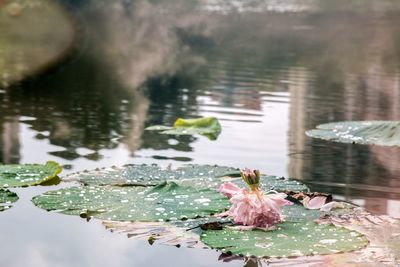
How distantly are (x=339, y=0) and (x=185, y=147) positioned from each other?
28.2m

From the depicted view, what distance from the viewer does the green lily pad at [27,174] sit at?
10.4ft

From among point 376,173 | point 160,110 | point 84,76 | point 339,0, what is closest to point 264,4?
point 339,0

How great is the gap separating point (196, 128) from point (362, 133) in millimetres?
1006

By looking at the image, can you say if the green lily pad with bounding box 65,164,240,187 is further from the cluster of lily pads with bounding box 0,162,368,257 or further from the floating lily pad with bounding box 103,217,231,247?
the floating lily pad with bounding box 103,217,231,247

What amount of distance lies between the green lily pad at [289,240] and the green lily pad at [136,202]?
221 mm

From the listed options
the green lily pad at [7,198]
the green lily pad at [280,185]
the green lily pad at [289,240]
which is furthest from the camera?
the green lily pad at [280,185]

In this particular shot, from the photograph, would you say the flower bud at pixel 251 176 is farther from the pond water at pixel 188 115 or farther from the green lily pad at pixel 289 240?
the pond water at pixel 188 115

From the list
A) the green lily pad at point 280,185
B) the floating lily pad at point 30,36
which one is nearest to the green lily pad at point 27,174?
the green lily pad at point 280,185

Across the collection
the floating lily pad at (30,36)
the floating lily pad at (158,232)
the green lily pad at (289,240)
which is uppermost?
the green lily pad at (289,240)

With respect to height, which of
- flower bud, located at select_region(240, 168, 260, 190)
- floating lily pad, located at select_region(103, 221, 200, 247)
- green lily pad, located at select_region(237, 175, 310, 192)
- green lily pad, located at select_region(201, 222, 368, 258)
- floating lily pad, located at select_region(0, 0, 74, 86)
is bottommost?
floating lily pad, located at select_region(0, 0, 74, 86)

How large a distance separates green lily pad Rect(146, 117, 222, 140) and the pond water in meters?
0.09

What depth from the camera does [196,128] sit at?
4980 mm

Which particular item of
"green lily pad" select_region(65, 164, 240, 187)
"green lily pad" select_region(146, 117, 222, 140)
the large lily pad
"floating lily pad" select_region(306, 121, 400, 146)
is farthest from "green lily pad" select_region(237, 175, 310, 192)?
"green lily pad" select_region(146, 117, 222, 140)

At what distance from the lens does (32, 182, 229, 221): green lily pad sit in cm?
266
